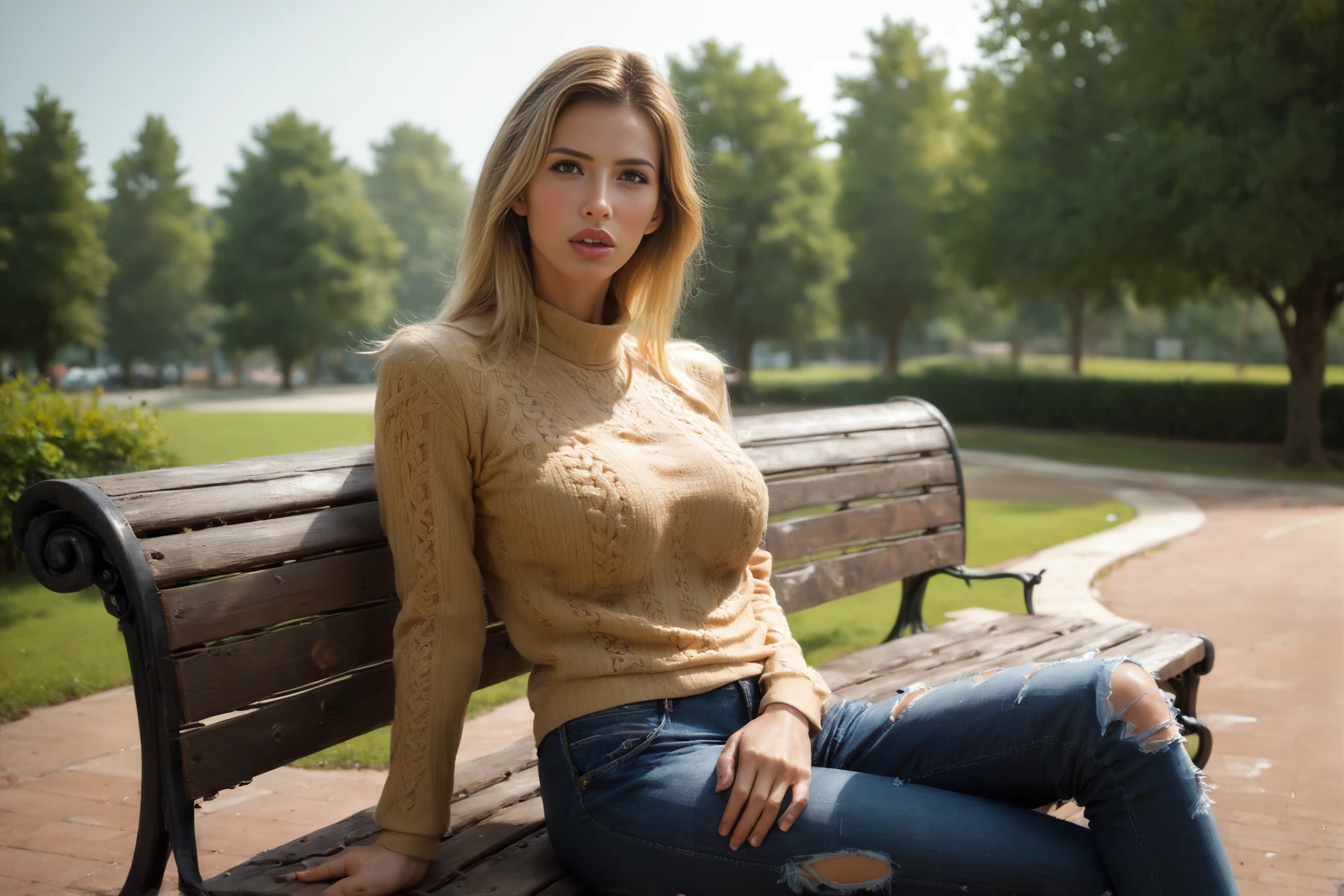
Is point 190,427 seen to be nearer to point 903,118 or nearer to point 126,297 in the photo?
point 126,297

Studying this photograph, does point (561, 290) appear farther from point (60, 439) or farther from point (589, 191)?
point (60, 439)

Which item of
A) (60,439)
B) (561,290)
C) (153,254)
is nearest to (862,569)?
(561,290)

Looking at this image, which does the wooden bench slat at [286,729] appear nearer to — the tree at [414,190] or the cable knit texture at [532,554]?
the cable knit texture at [532,554]

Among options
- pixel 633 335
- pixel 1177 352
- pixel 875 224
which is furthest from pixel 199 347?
pixel 1177 352

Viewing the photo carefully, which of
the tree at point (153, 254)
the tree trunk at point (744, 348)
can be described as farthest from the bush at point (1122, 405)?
the tree at point (153, 254)

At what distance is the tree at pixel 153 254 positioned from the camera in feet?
21.3

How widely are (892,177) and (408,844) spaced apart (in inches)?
1185

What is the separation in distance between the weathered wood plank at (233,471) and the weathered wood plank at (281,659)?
28cm

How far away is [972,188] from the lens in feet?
66.5

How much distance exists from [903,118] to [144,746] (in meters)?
31.2

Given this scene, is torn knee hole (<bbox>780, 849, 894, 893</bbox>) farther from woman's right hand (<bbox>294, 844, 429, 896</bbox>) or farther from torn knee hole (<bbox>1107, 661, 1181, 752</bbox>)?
woman's right hand (<bbox>294, 844, 429, 896</bbox>)

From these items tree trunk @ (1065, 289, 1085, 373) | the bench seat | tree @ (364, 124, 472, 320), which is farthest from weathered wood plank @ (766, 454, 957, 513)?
tree trunk @ (1065, 289, 1085, 373)

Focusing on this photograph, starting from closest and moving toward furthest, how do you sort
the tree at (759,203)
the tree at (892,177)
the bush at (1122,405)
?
the bush at (1122,405) < the tree at (759,203) < the tree at (892,177)

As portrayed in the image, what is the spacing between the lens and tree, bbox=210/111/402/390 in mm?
17859
